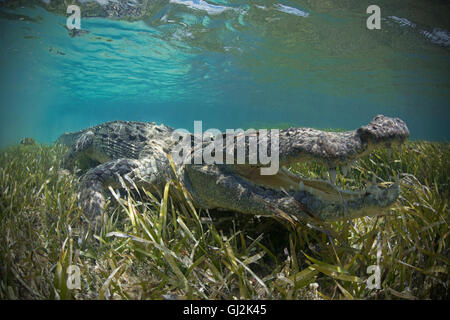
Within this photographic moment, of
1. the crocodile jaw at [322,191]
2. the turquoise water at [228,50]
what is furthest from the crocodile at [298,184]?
the turquoise water at [228,50]

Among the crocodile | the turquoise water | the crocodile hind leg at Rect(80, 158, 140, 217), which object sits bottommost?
the crocodile hind leg at Rect(80, 158, 140, 217)

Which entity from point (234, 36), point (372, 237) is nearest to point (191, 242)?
point (372, 237)

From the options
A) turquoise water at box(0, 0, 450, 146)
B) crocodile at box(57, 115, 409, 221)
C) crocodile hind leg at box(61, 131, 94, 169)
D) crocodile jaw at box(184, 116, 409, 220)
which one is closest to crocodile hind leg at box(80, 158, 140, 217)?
crocodile at box(57, 115, 409, 221)

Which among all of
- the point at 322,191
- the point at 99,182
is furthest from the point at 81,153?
the point at 322,191

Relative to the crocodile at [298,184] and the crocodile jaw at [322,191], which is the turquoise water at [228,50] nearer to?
the crocodile at [298,184]

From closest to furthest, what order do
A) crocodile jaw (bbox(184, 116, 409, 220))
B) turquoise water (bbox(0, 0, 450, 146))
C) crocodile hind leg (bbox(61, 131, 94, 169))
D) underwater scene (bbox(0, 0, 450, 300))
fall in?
underwater scene (bbox(0, 0, 450, 300)) → crocodile jaw (bbox(184, 116, 409, 220)) → crocodile hind leg (bbox(61, 131, 94, 169)) → turquoise water (bbox(0, 0, 450, 146))

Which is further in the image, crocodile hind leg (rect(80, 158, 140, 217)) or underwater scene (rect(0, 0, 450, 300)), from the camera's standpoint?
crocodile hind leg (rect(80, 158, 140, 217))

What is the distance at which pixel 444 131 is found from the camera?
301ft

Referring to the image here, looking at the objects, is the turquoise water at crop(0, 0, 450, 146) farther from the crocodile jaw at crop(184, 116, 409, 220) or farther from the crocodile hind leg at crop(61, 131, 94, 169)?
the crocodile jaw at crop(184, 116, 409, 220)

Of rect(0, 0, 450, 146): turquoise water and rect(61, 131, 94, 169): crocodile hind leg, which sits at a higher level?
rect(0, 0, 450, 146): turquoise water

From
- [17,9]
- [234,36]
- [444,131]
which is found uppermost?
[234,36]
